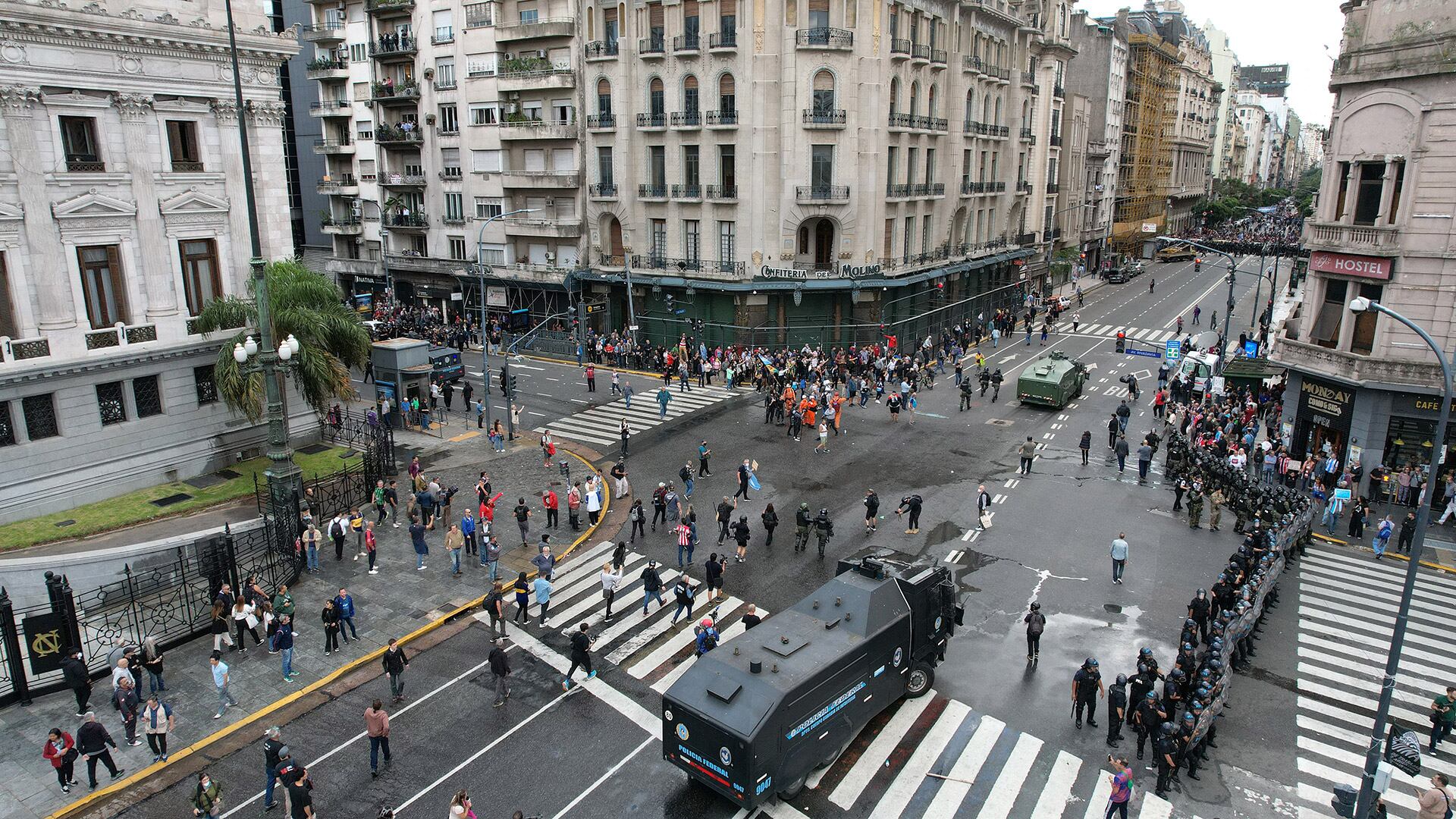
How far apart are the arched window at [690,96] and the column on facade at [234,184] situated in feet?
80.5

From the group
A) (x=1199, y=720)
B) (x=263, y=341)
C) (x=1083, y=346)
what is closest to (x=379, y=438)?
(x=263, y=341)

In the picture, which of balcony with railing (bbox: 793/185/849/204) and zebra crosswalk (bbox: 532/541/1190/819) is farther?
balcony with railing (bbox: 793/185/849/204)

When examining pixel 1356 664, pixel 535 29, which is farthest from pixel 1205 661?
pixel 535 29

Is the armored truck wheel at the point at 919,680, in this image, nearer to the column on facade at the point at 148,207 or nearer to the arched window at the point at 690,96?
the column on facade at the point at 148,207

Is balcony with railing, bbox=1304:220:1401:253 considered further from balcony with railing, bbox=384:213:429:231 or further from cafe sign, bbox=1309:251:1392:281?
balcony with railing, bbox=384:213:429:231

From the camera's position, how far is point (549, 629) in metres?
20.6

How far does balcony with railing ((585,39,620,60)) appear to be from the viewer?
49719 mm

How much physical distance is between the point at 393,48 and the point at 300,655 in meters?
49.9

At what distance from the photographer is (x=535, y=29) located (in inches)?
2034

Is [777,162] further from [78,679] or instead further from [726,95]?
[78,679]

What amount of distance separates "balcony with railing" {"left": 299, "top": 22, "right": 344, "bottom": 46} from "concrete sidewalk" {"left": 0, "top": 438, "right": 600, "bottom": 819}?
44178mm

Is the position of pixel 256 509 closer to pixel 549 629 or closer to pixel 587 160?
pixel 549 629

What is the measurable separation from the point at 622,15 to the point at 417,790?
1741 inches

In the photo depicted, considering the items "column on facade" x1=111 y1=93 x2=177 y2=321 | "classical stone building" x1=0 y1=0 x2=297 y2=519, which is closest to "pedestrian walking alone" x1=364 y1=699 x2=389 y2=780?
"classical stone building" x1=0 y1=0 x2=297 y2=519
